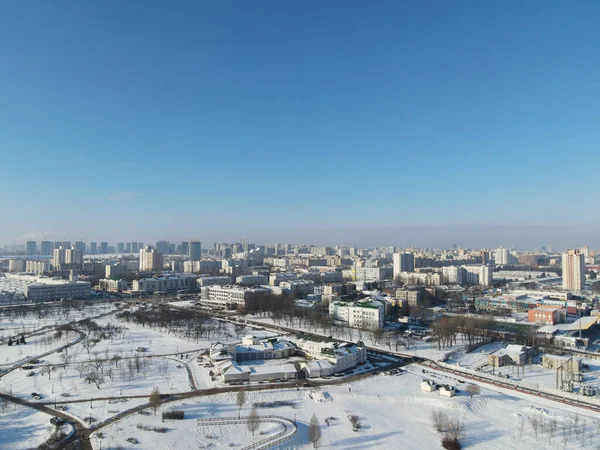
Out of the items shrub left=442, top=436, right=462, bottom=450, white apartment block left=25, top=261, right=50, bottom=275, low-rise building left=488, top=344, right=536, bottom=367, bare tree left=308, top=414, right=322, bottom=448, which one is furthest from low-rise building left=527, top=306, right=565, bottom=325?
white apartment block left=25, top=261, right=50, bottom=275

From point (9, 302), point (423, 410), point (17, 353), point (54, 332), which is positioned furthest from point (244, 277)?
point (423, 410)

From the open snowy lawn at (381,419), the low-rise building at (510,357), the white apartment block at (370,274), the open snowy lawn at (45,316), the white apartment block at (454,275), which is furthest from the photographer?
the white apartment block at (370,274)

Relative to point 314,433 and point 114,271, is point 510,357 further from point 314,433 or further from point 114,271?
point 114,271

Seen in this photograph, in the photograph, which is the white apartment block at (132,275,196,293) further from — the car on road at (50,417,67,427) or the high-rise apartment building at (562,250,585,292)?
the high-rise apartment building at (562,250,585,292)

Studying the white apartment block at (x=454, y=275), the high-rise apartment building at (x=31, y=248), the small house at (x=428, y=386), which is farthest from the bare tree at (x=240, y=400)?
the high-rise apartment building at (x=31, y=248)

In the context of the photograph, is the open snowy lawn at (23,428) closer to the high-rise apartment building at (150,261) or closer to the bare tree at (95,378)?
the bare tree at (95,378)

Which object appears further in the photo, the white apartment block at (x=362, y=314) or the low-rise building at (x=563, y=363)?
the white apartment block at (x=362, y=314)

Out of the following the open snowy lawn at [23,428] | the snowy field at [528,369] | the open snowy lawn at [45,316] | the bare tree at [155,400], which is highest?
the bare tree at [155,400]
